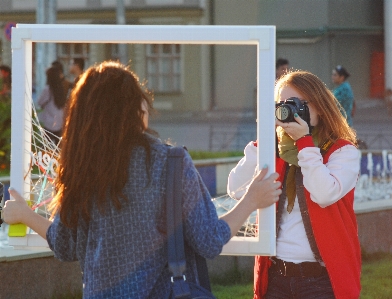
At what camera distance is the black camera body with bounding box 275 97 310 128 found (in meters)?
3.07

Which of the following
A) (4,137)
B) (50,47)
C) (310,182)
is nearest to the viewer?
(310,182)

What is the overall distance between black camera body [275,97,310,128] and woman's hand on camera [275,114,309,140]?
17 millimetres

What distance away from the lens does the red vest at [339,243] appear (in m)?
3.08

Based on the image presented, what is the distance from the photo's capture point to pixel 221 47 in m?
31.3

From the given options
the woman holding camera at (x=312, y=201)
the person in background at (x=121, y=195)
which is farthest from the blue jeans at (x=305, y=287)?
the person in background at (x=121, y=195)

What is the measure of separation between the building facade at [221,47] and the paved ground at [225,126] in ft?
4.27

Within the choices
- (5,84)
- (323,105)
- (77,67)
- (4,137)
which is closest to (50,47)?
(5,84)

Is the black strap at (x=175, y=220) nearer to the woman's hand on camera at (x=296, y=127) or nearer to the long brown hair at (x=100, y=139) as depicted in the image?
the long brown hair at (x=100, y=139)

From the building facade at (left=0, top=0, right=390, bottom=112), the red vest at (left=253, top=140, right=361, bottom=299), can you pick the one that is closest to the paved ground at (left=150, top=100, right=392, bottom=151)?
the building facade at (left=0, top=0, right=390, bottom=112)

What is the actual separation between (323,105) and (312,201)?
1.25ft

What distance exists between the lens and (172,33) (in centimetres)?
294

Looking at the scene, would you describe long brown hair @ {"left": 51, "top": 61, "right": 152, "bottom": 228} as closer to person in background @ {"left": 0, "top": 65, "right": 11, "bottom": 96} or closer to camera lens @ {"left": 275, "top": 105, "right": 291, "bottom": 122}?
camera lens @ {"left": 275, "top": 105, "right": 291, "bottom": 122}

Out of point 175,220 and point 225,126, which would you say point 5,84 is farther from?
point 225,126

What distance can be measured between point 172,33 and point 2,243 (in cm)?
347
